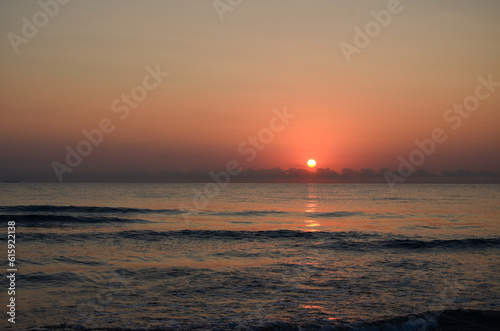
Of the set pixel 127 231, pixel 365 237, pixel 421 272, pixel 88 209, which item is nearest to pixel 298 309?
pixel 421 272

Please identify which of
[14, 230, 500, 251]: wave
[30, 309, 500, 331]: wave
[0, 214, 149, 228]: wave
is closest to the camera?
[30, 309, 500, 331]: wave

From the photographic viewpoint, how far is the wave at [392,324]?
10.6 m

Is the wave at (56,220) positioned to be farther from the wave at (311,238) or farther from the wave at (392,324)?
the wave at (392,324)

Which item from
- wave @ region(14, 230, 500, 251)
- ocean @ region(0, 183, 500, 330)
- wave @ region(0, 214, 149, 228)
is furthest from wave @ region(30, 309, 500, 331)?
wave @ region(0, 214, 149, 228)

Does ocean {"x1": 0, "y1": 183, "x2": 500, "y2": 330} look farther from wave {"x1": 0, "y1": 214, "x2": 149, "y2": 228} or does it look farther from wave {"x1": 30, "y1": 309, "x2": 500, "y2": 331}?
wave {"x1": 0, "y1": 214, "x2": 149, "y2": 228}

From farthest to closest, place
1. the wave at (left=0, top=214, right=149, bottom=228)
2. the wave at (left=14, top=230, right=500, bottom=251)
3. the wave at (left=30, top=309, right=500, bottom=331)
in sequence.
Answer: the wave at (left=0, top=214, right=149, bottom=228), the wave at (left=14, top=230, right=500, bottom=251), the wave at (left=30, top=309, right=500, bottom=331)

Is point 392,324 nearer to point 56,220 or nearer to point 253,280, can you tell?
point 253,280

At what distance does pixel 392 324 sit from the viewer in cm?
1090

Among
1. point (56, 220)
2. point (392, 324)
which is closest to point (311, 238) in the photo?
point (392, 324)

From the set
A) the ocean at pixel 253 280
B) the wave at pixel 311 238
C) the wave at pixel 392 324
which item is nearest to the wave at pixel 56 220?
the ocean at pixel 253 280

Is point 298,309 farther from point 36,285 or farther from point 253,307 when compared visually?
point 36,285

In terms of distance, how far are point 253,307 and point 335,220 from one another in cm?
3175

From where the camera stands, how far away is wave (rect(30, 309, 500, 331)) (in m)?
10.6

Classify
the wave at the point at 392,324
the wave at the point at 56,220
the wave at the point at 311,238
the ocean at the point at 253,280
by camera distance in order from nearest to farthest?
the wave at the point at 392,324 < the ocean at the point at 253,280 < the wave at the point at 311,238 < the wave at the point at 56,220
